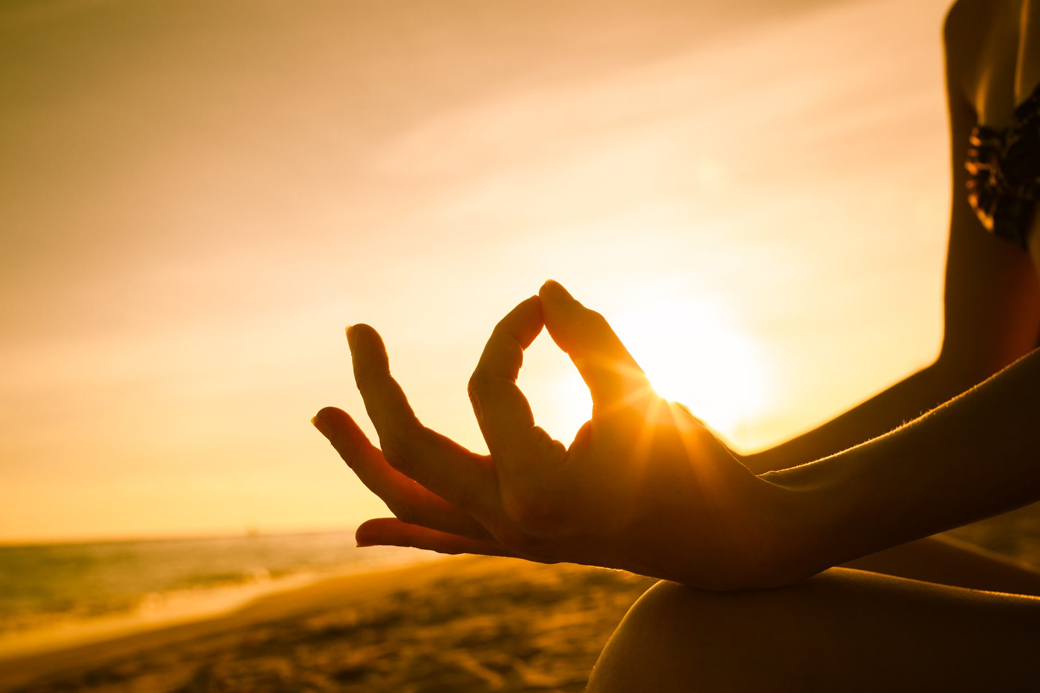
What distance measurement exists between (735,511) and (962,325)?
1374mm

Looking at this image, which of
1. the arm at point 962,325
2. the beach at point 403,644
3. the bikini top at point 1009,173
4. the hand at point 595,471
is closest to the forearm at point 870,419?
the arm at point 962,325

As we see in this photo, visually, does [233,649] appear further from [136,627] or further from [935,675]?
[935,675]

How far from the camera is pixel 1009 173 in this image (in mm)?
1430

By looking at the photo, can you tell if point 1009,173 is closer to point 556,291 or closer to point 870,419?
point 870,419

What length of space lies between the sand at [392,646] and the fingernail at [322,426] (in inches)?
90.3

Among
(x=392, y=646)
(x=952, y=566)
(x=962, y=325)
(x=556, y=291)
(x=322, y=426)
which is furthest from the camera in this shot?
(x=392, y=646)

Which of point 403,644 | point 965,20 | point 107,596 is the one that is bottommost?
point 107,596

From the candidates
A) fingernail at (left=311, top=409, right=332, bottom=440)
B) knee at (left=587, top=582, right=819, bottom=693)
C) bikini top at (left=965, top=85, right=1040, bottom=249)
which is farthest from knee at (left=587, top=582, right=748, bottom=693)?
bikini top at (left=965, top=85, right=1040, bottom=249)

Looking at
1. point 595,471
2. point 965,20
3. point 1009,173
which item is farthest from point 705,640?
point 965,20

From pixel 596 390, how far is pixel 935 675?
468 mm

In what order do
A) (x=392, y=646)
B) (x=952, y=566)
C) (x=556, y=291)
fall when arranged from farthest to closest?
(x=392, y=646)
(x=952, y=566)
(x=556, y=291)

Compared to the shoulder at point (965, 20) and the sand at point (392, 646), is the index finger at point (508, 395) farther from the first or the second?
the sand at point (392, 646)

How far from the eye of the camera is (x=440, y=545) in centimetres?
99

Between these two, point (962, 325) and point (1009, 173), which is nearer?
point (1009, 173)
